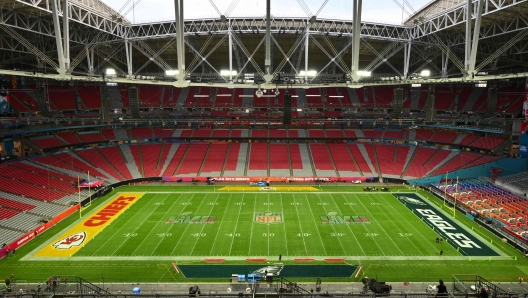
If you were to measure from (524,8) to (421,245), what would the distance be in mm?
21313

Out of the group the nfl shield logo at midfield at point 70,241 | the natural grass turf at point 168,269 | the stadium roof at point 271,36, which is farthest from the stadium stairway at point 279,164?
the nfl shield logo at midfield at point 70,241

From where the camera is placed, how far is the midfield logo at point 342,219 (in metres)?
29.2

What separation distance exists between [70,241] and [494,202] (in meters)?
37.9

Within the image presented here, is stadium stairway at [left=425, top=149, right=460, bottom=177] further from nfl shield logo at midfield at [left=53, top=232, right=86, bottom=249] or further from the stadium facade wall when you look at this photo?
nfl shield logo at midfield at [left=53, top=232, right=86, bottom=249]

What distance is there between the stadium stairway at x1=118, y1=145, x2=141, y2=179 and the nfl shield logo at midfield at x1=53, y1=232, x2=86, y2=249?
17.3 m

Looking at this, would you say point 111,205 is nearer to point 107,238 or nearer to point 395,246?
point 107,238

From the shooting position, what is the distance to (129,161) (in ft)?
152

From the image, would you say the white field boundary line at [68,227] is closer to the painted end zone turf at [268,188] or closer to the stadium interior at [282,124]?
the stadium interior at [282,124]

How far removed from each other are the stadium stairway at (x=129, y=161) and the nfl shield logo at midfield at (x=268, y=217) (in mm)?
20745

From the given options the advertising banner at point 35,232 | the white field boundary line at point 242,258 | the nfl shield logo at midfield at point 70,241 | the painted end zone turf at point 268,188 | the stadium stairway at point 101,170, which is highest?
the stadium stairway at point 101,170

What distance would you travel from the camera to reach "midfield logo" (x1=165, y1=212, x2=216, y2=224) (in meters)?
29.2

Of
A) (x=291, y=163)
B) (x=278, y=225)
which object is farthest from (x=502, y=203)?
(x=291, y=163)

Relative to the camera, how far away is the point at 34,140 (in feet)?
137

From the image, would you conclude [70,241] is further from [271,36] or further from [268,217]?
[271,36]
